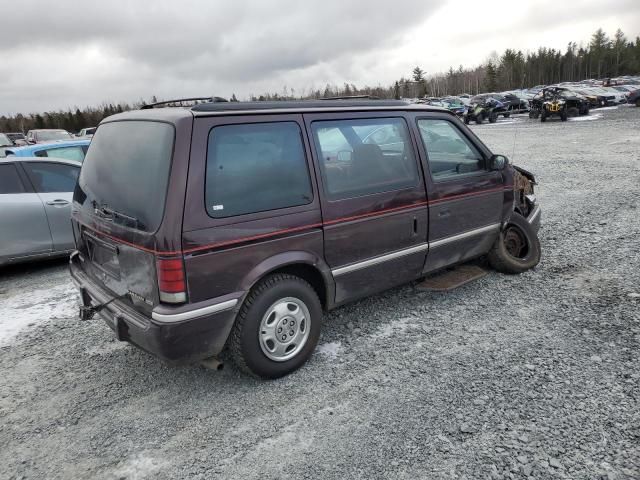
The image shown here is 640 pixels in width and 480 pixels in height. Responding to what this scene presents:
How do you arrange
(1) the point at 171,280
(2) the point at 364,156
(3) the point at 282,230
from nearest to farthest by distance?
1. (1) the point at 171,280
2. (3) the point at 282,230
3. (2) the point at 364,156

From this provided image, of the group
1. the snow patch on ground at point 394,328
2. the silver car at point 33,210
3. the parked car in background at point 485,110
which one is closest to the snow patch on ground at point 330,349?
the snow patch on ground at point 394,328

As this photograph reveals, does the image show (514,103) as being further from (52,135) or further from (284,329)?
(284,329)

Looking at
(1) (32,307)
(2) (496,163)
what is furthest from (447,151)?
(1) (32,307)

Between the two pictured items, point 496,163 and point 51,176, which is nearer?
point 496,163

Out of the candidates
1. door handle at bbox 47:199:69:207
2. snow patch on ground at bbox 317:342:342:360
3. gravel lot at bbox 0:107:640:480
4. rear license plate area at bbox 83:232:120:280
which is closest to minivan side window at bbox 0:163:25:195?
door handle at bbox 47:199:69:207

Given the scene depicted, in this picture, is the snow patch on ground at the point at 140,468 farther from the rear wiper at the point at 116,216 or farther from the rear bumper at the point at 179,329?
the rear wiper at the point at 116,216

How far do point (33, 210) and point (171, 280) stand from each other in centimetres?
393

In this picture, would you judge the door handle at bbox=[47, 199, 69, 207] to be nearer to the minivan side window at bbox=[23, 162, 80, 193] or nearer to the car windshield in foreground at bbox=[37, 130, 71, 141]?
the minivan side window at bbox=[23, 162, 80, 193]

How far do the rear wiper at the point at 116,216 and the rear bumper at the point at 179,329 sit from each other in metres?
0.54

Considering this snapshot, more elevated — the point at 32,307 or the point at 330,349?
the point at 32,307

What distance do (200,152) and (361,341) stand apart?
1.95 m

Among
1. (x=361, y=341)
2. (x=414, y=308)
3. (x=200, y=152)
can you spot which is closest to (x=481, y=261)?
(x=414, y=308)

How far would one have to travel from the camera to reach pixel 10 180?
5.67 m

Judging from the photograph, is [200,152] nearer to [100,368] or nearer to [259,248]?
[259,248]
